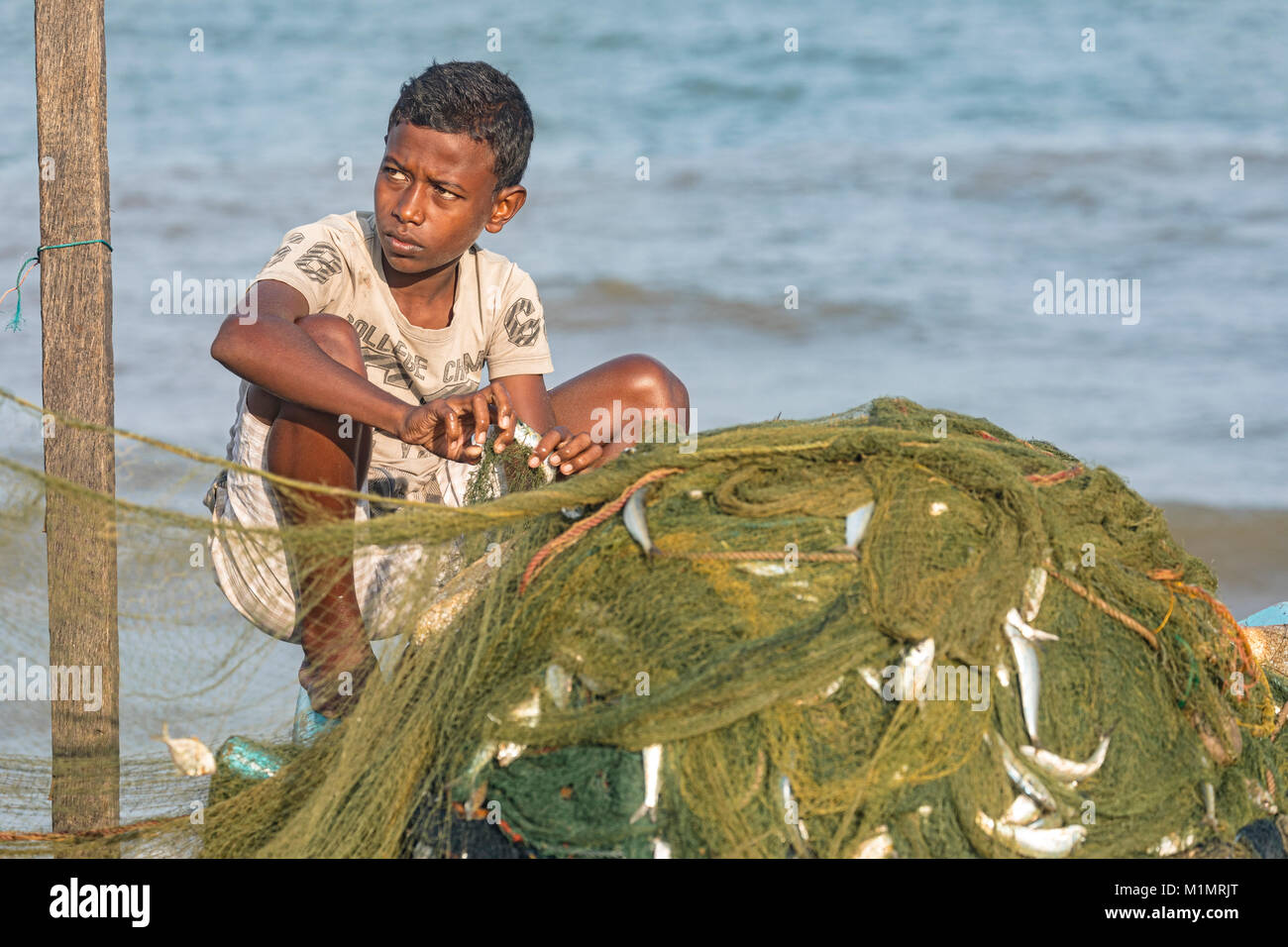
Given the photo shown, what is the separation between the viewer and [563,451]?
9.55ft

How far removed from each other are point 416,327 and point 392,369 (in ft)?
0.49

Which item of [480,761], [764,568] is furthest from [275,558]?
[764,568]

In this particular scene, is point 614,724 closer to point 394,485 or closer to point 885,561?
point 885,561

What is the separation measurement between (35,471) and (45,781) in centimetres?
97

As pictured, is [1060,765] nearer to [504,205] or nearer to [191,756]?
[191,756]

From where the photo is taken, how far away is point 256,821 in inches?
→ 97.5

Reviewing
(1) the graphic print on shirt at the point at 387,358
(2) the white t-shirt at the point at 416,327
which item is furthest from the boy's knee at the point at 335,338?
(1) the graphic print on shirt at the point at 387,358

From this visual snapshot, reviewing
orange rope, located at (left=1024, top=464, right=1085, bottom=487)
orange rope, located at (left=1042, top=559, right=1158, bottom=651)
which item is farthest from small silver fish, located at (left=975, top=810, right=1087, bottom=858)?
orange rope, located at (left=1024, top=464, right=1085, bottom=487)

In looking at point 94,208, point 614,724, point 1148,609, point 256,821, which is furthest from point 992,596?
point 94,208

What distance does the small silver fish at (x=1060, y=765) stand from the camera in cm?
211

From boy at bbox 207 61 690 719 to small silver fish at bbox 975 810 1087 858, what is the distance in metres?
1.23

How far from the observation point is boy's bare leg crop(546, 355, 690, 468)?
11.4ft

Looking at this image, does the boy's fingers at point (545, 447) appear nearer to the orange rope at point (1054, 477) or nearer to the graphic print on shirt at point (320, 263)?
the graphic print on shirt at point (320, 263)

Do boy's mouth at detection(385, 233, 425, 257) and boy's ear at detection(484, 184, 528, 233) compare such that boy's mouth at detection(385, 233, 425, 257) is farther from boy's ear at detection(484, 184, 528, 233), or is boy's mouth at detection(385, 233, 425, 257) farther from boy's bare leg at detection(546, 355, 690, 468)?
boy's bare leg at detection(546, 355, 690, 468)
